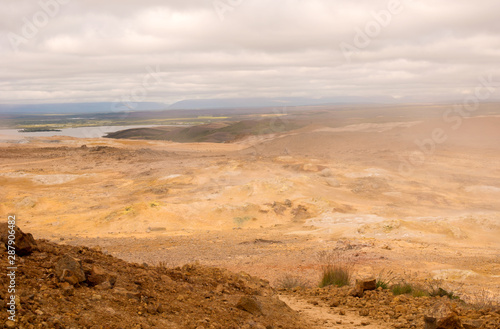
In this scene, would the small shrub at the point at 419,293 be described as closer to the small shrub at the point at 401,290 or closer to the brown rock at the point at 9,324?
the small shrub at the point at 401,290

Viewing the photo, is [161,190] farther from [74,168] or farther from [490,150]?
[490,150]

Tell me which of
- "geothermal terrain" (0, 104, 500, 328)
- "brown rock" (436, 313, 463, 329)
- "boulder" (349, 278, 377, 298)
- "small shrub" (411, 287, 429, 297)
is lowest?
"geothermal terrain" (0, 104, 500, 328)

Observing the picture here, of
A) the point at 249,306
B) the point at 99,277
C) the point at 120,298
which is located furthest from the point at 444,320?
the point at 99,277

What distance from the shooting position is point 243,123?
69438 mm

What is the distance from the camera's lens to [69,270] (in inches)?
168

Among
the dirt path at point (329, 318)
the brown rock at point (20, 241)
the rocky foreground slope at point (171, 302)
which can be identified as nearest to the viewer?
the rocky foreground slope at point (171, 302)

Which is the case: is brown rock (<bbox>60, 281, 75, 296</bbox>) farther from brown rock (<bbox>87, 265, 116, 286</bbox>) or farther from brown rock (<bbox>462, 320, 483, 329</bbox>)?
brown rock (<bbox>462, 320, 483, 329</bbox>)

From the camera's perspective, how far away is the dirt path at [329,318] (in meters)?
5.23

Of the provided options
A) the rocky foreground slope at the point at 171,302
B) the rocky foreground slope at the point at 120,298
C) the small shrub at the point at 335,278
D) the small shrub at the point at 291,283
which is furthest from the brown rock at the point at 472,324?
the small shrub at the point at 291,283

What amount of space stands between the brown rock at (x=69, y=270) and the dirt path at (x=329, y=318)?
2650mm

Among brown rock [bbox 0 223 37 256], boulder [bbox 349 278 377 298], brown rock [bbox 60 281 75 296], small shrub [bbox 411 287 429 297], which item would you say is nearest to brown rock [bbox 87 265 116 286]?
brown rock [bbox 60 281 75 296]

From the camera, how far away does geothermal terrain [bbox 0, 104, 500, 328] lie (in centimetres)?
983

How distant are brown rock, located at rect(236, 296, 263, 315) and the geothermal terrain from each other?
80 cm

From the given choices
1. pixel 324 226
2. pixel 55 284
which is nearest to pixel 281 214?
pixel 324 226
